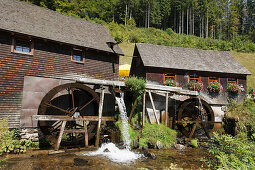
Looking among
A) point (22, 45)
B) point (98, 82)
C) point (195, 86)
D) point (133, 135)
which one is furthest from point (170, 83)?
point (22, 45)

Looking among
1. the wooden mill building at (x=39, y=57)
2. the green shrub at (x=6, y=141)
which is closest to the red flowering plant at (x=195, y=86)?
the wooden mill building at (x=39, y=57)

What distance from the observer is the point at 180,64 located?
13.0 metres

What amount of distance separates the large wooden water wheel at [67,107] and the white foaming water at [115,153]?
3.52ft

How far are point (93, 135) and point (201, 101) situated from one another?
7439 mm

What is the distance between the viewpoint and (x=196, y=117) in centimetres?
1253

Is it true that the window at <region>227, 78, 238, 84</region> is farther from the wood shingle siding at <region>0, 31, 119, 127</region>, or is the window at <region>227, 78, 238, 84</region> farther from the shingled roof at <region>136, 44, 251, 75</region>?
the wood shingle siding at <region>0, 31, 119, 127</region>

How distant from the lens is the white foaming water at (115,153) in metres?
7.13

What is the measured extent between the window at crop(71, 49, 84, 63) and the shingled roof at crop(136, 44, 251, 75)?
426cm

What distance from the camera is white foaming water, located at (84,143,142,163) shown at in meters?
7.13

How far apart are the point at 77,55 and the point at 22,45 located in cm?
271

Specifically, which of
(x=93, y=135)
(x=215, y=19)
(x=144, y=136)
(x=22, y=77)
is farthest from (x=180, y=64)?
(x=215, y=19)

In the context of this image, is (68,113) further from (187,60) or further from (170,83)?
(187,60)

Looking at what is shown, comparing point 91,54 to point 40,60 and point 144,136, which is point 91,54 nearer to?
point 40,60

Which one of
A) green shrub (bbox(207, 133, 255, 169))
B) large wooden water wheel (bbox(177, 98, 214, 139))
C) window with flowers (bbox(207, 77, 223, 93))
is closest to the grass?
window with flowers (bbox(207, 77, 223, 93))
